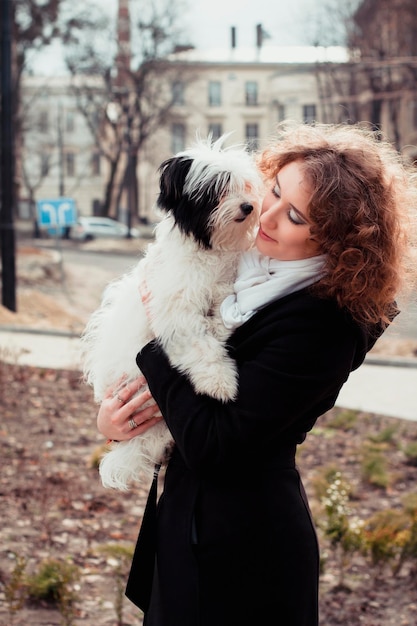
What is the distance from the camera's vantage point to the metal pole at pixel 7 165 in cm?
1388

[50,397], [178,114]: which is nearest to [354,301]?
[50,397]

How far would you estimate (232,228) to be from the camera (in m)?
2.33

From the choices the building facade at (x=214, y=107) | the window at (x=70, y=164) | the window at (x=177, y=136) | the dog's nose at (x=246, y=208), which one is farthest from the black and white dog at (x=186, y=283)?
the window at (x=70, y=164)

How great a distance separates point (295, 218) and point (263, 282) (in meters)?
0.21

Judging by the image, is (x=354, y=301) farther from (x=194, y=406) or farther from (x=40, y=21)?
(x=40, y=21)

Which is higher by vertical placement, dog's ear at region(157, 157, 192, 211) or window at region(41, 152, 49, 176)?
dog's ear at region(157, 157, 192, 211)

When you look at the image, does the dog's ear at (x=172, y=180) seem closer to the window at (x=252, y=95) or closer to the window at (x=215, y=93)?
the window at (x=252, y=95)

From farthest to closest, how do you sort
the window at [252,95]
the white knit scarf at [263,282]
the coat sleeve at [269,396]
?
the window at [252,95] → the white knit scarf at [263,282] → the coat sleeve at [269,396]

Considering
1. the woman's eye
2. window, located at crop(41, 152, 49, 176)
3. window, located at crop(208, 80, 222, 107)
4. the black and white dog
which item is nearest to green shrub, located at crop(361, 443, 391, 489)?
the black and white dog

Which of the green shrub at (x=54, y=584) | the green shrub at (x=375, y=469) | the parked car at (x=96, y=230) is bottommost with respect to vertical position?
the parked car at (x=96, y=230)

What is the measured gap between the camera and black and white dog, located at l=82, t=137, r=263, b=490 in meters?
2.27

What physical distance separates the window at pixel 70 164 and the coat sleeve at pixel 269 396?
75.5 metres

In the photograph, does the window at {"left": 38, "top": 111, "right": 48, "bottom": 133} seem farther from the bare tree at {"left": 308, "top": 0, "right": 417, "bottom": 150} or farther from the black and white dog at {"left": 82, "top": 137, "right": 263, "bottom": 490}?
the black and white dog at {"left": 82, "top": 137, "right": 263, "bottom": 490}

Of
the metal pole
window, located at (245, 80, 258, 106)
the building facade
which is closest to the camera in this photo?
the metal pole
